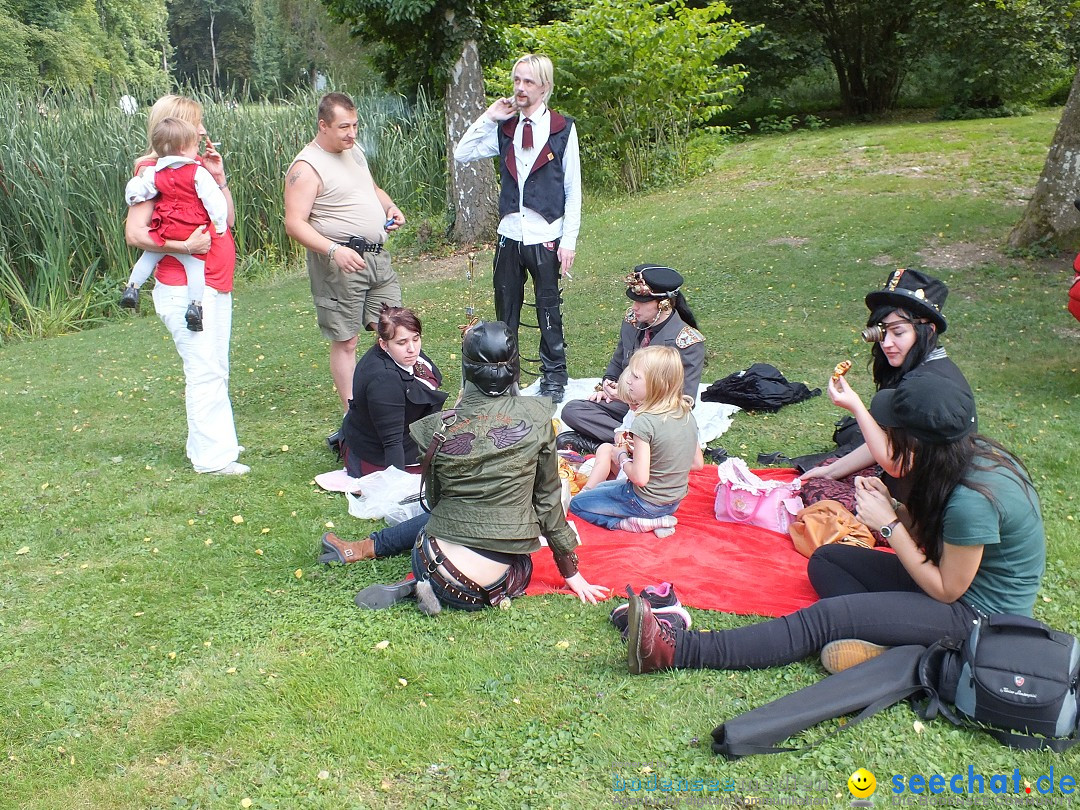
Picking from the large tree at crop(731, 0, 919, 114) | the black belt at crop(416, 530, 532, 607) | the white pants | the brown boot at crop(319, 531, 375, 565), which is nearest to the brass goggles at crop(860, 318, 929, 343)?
the black belt at crop(416, 530, 532, 607)

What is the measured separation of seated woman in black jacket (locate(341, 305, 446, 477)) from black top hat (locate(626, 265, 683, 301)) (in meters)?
1.32

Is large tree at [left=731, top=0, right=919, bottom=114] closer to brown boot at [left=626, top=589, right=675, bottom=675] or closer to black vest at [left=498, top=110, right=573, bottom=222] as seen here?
black vest at [left=498, top=110, right=573, bottom=222]

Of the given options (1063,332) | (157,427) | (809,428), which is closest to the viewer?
(809,428)

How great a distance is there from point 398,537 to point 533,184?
287cm

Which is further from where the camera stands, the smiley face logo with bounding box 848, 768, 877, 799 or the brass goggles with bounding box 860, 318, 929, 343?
the brass goggles with bounding box 860, 318, 929, 343

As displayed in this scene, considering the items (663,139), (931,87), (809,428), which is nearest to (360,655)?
(809,428)

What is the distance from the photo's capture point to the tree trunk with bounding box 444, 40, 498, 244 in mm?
13367

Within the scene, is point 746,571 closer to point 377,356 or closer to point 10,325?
point 377,356

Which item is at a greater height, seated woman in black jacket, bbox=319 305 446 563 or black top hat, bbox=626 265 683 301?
black top hat, bbox=626 265 683 301

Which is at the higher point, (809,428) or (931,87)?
(931,87)

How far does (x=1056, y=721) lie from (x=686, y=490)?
2.11m

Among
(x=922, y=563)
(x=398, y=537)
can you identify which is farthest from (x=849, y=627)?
(x=398, y=537)

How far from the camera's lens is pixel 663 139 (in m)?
16.0

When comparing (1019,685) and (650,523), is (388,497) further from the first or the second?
(1019,685)
